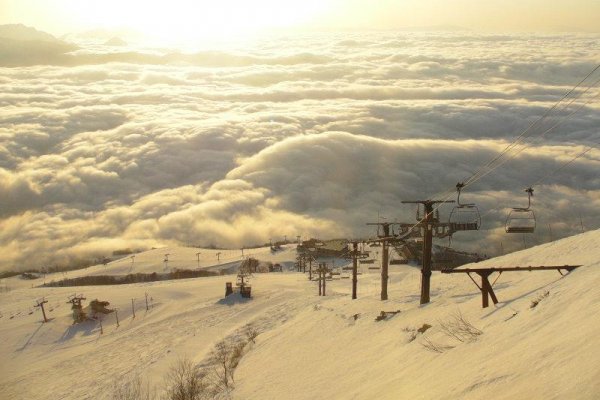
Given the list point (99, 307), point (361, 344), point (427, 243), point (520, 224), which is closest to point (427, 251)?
point (427, 243)

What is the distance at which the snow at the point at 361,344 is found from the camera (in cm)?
1177

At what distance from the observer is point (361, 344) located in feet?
82.1

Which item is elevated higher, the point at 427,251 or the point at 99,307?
the point at 427,251

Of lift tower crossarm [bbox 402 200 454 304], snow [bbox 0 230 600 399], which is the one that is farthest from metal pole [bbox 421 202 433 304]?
snow [bbox 0 230 600 399]

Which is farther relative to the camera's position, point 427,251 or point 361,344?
point 427,251

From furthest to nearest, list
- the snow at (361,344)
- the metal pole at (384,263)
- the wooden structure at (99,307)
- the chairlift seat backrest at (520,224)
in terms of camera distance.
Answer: the wooden structure at (99,307) < the metal pole at (384,263) < the chairlift seat backrest at (520,224) < the snow at (361,344)


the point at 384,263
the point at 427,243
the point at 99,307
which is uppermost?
the point at 427,243

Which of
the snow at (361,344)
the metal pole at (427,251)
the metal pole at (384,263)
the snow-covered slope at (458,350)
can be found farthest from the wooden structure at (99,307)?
the metal pole at (427,251)

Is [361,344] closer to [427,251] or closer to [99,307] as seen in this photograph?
[427,251]

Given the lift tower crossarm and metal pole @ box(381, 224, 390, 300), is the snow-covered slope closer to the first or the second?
the lift tower crossarm

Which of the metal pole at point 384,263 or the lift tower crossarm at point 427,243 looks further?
the metal pole at point 384,263

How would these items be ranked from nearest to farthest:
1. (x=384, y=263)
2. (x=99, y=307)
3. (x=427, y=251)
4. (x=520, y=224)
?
(x=520, y=224), (x=427, y=251), (x=384, y=263), (x=99, y=307)

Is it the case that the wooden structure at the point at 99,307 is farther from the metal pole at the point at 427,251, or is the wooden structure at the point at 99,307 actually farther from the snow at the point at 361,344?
the metal pole at the point at 427,251

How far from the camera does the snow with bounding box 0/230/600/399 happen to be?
38.6ft
